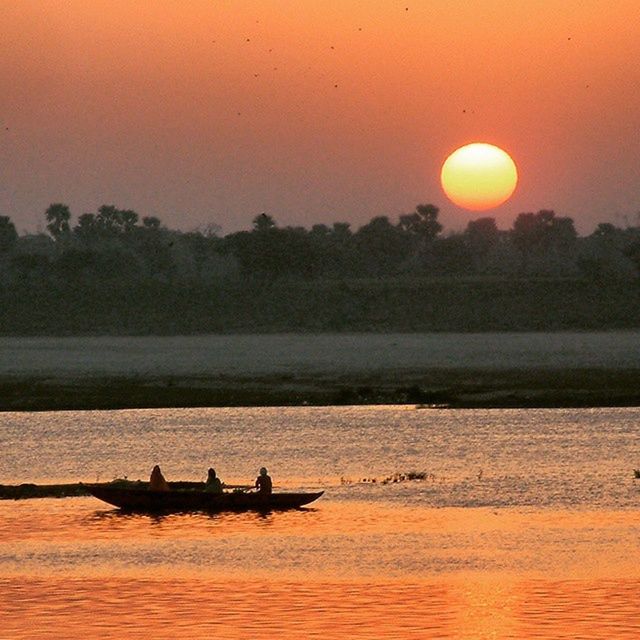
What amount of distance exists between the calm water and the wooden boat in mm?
353

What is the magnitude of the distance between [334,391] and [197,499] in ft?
135

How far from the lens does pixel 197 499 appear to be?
4434cm

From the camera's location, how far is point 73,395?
84875mm

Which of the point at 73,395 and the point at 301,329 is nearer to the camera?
the point at 73,395

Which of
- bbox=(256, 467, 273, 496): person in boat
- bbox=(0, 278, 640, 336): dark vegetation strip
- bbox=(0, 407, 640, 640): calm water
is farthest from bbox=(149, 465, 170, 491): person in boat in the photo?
bbox=(0, 278, 640, 336): dark vegetation strip

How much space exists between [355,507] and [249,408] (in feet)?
112

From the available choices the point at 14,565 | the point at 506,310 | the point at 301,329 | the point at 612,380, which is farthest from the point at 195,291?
the point at 14,565

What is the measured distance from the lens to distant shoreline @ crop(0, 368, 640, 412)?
80.7m

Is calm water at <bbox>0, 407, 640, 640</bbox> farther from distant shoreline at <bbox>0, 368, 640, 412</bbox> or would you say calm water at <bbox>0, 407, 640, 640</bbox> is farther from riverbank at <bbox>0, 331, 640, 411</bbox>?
riverbank at <bbox>0, 331, 640, 411</bbox>

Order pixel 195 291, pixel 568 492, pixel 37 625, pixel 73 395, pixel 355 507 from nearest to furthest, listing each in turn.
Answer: pixel 37 625, pixel 355 507, pixel 568 492, pixel 73 395, pixel 195 291

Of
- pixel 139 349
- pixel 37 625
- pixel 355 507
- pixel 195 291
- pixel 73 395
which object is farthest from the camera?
pixel 195 291

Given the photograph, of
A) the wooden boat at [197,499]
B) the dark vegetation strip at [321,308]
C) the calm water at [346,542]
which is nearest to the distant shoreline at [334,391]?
the calm water at [346,542]

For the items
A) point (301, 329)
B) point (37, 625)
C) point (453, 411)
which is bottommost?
point (37, 625)

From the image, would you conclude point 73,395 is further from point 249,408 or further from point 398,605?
point 398,605
